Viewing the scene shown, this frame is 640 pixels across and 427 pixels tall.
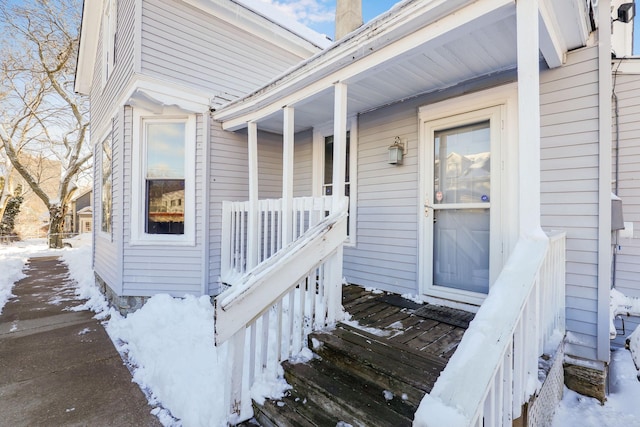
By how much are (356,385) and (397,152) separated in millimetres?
2629

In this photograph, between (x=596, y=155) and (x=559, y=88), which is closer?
(x=596, y=155)

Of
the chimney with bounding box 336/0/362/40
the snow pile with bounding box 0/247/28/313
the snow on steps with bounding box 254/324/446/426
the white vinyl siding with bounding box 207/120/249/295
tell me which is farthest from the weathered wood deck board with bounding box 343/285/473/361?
the snow pile with bounding box 0/247/28/313

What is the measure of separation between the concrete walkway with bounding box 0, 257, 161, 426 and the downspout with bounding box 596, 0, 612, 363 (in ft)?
11.5

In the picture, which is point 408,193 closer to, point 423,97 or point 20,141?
point 423,97

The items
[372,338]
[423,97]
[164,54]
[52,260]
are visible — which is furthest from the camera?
[52,260]

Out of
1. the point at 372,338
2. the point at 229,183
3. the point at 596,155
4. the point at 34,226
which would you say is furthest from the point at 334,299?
the point at 34,226

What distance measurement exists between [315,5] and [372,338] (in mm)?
8899

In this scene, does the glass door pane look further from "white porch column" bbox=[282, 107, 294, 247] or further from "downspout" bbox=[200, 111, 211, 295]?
"downspout" bbox=[200, 111, 211, 295]

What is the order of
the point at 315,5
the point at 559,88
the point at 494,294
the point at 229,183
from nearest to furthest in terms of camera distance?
the point at 494,294 → the point at 559,88 → the point at 229,183 → the point at 315,5

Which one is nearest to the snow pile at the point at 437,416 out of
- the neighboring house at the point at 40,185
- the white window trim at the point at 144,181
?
the white window trim at the point at 144,181

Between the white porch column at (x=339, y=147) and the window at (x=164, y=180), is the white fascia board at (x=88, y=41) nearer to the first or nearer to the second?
the window at (x=164, y=180)

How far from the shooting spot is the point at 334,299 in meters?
2.65

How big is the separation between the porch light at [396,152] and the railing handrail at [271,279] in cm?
136

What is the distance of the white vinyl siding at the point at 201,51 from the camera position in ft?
14.2
